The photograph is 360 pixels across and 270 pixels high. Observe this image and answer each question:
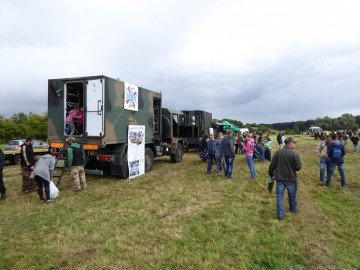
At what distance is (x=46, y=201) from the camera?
251 inches

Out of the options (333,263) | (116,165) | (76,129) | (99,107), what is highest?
(99,107)

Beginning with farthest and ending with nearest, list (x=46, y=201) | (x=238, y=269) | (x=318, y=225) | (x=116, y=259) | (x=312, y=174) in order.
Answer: (x=312, y=174) < (x=46, y=201) < (x=318, y=225) < (x=116, y=259) < (x=238, y=269)

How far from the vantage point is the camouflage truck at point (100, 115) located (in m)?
7.65

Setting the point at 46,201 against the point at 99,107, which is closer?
the point at 46,201

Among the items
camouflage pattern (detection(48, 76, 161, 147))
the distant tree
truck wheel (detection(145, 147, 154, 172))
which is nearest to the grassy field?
camouflage pattern (detection(48, 76, 161, 147))

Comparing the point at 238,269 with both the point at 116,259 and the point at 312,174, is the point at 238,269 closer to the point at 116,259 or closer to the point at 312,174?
the point at 116,259

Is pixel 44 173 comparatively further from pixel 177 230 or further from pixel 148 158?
pixel 148 158

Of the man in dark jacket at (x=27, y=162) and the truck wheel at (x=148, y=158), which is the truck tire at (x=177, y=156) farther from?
the man in dark jacket at (x=27, y=162)

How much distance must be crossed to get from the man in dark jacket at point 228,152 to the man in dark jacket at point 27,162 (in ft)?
18.5

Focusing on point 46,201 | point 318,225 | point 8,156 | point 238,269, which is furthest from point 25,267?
point 8,156

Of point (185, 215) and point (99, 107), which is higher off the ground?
point (99, 107)

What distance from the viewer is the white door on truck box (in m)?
7.60

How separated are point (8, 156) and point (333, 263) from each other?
1510 cm

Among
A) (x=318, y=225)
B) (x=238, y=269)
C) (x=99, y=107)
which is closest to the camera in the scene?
(x=238, y=269)
